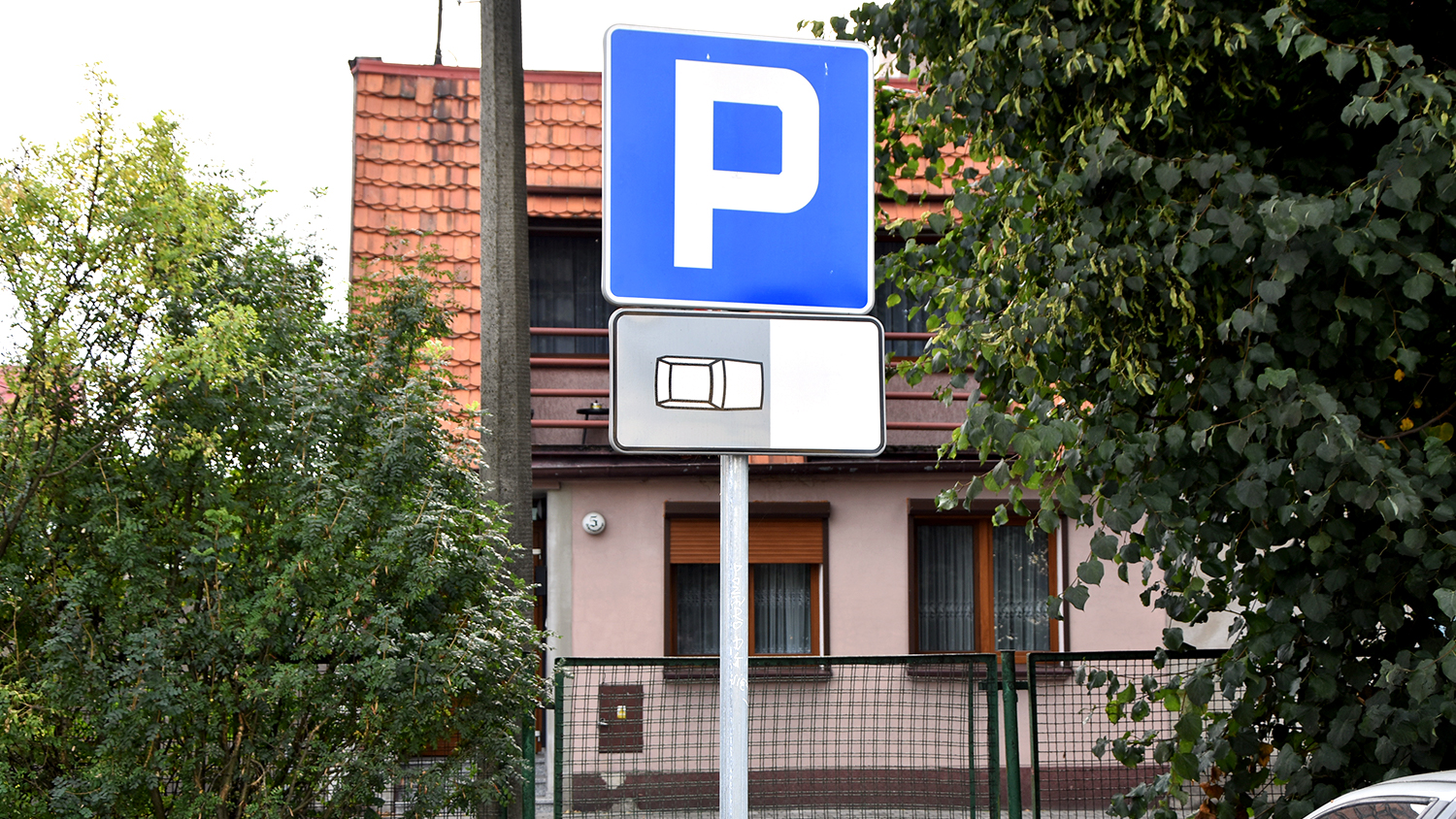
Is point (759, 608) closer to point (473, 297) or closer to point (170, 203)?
point (473, 297)

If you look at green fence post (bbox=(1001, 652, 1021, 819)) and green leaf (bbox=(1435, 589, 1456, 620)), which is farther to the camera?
green fence post (bbox=(1001, 652, 1021, 819))

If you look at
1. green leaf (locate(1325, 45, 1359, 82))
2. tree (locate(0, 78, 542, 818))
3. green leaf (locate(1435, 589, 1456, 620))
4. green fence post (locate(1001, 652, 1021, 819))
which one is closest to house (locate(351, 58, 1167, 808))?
green fence post (locate(1001, 652, 1021, 819))

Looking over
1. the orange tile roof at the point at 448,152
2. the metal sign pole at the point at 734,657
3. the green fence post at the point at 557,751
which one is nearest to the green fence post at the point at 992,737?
the green fence post at the point at 557,751

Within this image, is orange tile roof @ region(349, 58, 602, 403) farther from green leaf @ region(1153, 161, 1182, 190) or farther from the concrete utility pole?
green leaf @ region(1153, 161, 1182, 190)

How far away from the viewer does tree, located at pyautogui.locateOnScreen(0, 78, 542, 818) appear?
5.74m

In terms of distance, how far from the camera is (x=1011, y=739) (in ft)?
27.2

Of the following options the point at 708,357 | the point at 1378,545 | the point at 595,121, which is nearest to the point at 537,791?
the point at 1378,545

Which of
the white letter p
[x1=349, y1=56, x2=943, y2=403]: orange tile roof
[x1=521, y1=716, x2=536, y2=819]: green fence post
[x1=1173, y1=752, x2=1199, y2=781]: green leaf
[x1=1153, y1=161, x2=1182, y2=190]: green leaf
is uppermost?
[x1=349, y1=56, x2=943, y2=403]: orange tile roof

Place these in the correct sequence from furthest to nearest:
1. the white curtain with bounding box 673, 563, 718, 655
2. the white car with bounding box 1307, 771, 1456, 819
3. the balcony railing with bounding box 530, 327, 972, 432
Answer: the balcony railing with bounding box 530, 327, 972, 432
the white curtain with bounding box 673, 563, 718, 655
the white car with bounding box 1307, 771, 1456, 819

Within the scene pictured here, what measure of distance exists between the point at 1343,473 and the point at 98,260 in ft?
17.8

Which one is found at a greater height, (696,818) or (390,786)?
(390,786)

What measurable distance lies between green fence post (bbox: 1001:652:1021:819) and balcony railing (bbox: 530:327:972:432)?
4636 millimetres

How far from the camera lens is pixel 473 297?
13469mm

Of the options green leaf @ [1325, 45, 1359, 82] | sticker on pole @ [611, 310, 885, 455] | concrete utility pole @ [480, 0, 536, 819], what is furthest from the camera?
concrete utility pole @ [480, 0, 536, 819]
